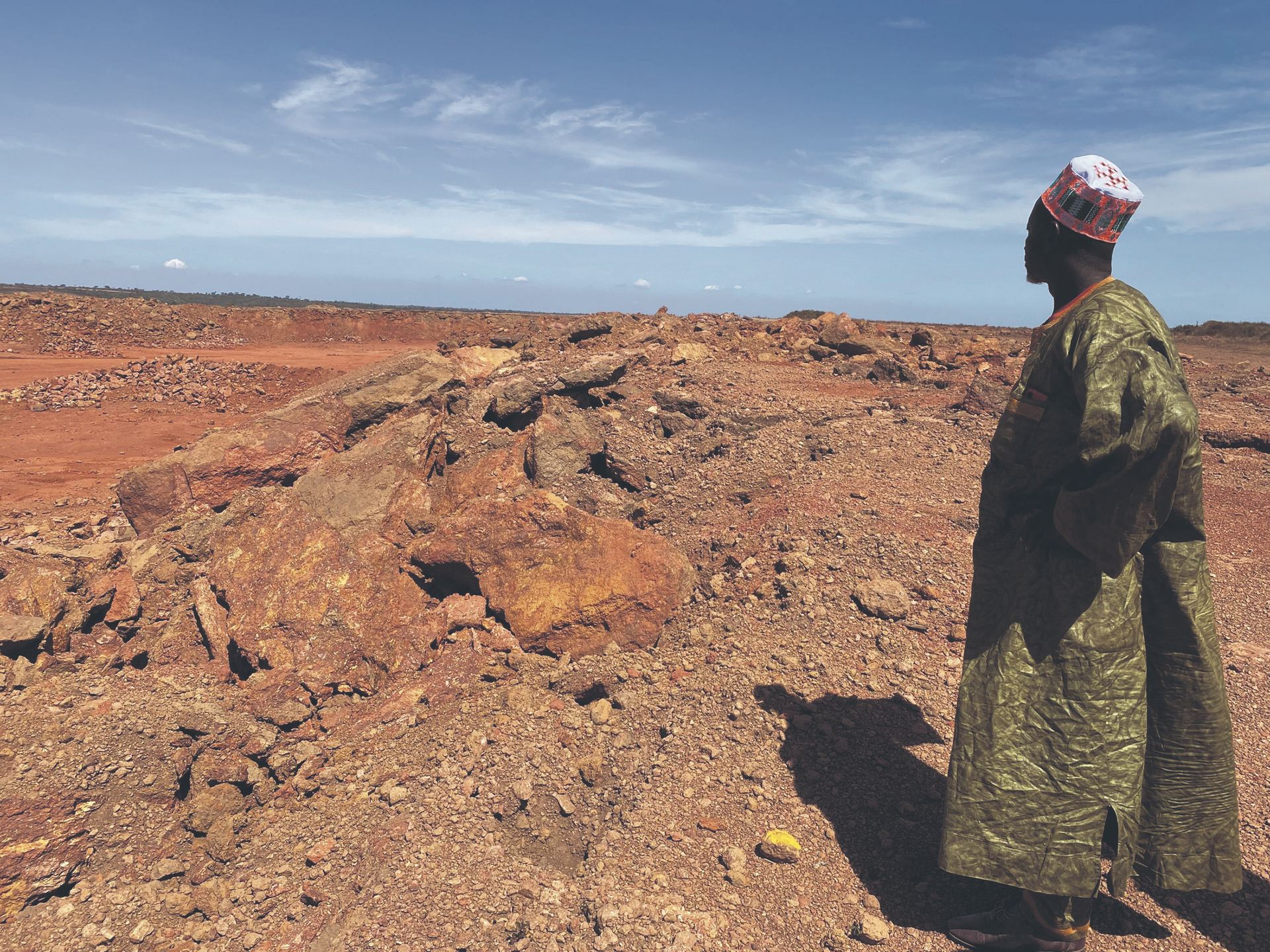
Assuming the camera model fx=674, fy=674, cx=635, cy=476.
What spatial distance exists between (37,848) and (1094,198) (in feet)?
13.9

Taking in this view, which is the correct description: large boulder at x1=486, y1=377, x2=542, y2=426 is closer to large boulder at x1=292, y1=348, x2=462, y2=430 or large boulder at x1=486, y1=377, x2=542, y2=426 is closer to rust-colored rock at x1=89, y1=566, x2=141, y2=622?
large boulder at x1=292, y1=348, x2=462, y2=430

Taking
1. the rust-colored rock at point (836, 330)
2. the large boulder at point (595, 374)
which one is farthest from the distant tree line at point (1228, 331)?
the large boulder at point (595, 374)

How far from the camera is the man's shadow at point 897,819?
205cm

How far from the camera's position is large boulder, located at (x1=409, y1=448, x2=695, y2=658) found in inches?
141

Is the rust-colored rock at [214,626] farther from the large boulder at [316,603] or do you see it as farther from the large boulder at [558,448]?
the large boulder at [558,448]

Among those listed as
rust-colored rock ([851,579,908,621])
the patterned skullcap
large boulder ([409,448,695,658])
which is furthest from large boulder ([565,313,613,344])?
the patterned skullcap

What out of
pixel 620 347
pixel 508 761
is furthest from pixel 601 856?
pixel 620 347

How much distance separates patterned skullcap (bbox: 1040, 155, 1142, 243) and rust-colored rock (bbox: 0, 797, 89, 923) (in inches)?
162

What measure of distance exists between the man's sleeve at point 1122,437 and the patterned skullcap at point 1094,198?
0.28 m

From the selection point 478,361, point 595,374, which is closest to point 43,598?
point 478,361

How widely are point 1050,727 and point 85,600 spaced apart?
4660 mm

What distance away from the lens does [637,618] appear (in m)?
3.63

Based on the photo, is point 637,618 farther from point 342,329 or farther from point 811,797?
point 342,329

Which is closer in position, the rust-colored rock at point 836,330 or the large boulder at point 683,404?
the large boulder at point 683,404
